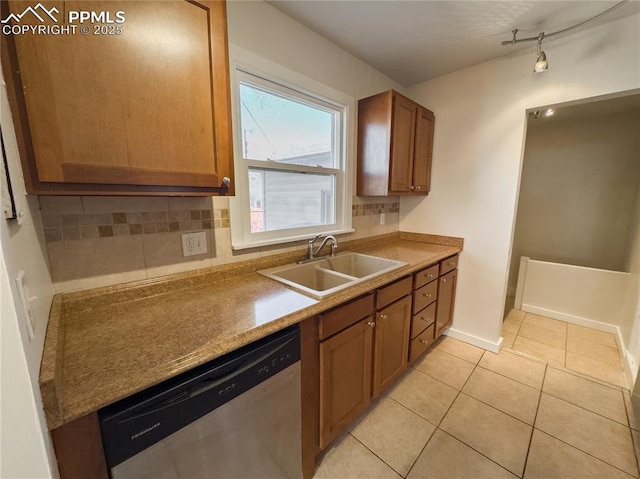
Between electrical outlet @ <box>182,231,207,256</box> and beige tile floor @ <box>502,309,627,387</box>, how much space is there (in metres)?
2.74

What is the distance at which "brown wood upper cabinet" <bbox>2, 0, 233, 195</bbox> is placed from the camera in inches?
27.0

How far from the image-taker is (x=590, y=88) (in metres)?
1.67

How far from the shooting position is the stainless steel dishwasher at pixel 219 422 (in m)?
0.67

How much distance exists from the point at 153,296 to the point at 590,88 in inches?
114

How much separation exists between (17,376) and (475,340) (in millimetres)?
2854

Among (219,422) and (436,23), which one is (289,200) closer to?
(219,422)

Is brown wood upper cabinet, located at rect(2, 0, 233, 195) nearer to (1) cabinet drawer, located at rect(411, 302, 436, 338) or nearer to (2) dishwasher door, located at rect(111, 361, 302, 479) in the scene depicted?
(2) dishwasher door, located at rect(111, 361, 302, 479)

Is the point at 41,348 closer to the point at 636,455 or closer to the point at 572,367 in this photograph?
the point at 636,455

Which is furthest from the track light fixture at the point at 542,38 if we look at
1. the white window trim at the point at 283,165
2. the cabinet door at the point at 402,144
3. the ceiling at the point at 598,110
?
the white window trim at the point at 283,165

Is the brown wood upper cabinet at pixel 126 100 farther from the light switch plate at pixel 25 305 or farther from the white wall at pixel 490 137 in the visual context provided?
the white wall at pixel 490 137

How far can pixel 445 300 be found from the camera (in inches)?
90.4

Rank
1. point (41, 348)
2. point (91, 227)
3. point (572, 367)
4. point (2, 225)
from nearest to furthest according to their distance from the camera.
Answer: point (2, 225) → point (41, 348) → point (91, 227) → point (572, 367)

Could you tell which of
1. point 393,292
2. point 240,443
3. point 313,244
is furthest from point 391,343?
point 240,443

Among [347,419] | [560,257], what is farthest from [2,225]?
[560,257]
